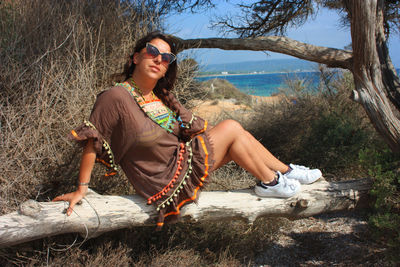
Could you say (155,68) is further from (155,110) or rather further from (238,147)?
(238,147)

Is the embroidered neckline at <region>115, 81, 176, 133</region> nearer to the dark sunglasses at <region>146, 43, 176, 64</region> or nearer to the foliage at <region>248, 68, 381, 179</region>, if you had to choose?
the dark sunglasses at <region>146, 43, 176, 64</region>

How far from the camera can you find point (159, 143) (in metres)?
2.46

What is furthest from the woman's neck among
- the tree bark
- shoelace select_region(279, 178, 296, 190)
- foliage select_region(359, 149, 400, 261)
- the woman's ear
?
the tree bark

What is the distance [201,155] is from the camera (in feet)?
8.48

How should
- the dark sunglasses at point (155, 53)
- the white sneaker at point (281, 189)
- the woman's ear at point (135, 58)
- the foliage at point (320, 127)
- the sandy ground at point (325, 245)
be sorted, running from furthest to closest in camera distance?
the foliage at point (320, 127) < the sandy ground at point (325, 245) < the white sneaker at point (281, 189) < the woman's ear at point (135, 58) < the dark sunglasses at point (155, 53)

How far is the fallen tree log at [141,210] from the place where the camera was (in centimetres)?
215

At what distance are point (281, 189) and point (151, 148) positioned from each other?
119cm

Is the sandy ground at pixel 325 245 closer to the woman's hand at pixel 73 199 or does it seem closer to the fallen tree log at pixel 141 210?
the fallen tree log at pixel 141 210

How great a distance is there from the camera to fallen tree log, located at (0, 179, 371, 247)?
7.04ft

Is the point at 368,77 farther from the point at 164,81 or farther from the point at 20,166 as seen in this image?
the point at 20,166

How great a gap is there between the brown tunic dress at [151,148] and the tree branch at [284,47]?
225 centimetres

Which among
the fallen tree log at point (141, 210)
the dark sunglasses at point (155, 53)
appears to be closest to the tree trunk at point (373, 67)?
the fallen tree log at point (141, 210)

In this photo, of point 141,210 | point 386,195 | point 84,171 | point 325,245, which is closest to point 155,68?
point 84,171

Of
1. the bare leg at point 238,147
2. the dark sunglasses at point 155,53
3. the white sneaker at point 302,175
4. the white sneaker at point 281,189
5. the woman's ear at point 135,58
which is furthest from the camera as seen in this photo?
the white sneaker at point 302,175
